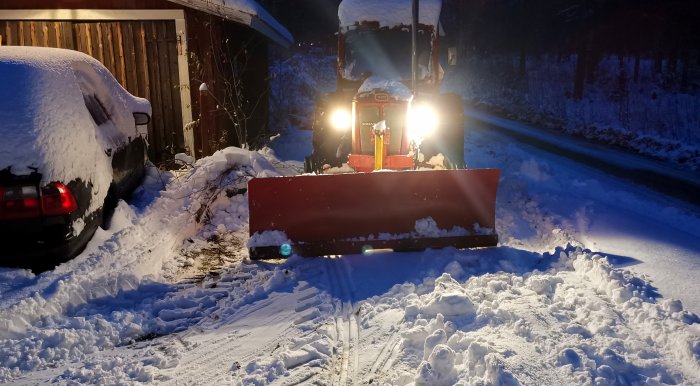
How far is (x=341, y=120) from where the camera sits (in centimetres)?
860

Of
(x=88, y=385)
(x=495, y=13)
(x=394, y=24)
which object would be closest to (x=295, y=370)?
(x=88, y=385)

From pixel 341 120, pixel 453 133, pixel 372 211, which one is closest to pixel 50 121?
pixel 372 211

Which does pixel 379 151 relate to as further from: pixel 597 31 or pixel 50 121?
pixel 597 31

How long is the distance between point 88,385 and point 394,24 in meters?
7.03

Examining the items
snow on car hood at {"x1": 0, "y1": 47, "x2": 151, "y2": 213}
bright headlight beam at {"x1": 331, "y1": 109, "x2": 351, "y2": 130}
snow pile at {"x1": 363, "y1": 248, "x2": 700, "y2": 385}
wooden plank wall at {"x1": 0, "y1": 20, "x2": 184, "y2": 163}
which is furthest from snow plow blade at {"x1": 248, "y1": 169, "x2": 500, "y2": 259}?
wooden plank wall at {"x1": 0, "y1": 20, "x2": 184, "y2": 163}

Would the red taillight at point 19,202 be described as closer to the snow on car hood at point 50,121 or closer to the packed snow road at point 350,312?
the snow on car hood at point 50,121

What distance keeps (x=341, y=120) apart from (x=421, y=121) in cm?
129

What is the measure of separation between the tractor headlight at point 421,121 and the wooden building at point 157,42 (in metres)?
3.43

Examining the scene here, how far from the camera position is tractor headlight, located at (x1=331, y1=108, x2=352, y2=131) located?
338 inches

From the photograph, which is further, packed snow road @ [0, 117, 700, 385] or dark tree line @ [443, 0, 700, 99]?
dark tree line @ [443, 0, 700, 99]

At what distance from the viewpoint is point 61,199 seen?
4.33 meters

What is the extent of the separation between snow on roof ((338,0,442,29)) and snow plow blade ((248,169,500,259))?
3779mm

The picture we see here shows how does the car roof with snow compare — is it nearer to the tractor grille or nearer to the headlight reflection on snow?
the headlight reflection on snow

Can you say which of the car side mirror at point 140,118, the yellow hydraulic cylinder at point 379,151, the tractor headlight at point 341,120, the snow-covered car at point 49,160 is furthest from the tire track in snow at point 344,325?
the tractor headlight at point 341,120
